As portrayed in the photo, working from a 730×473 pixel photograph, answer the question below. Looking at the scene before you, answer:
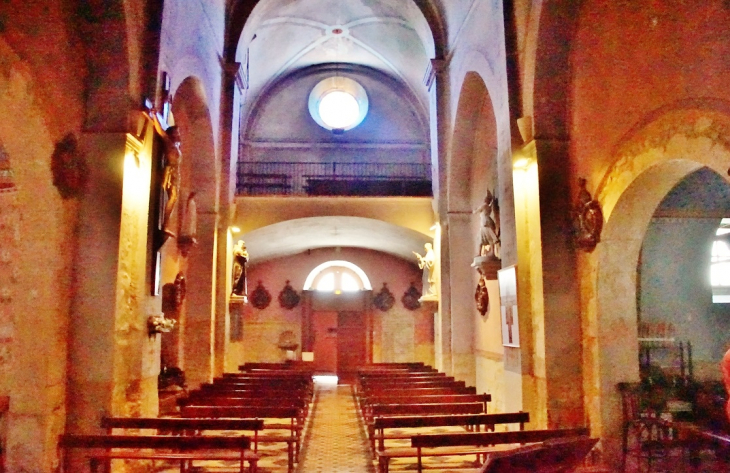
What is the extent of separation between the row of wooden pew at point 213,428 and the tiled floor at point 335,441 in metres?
0.33

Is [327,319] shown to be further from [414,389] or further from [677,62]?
[677,62]

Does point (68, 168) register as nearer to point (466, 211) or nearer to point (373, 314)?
point (466, 211)

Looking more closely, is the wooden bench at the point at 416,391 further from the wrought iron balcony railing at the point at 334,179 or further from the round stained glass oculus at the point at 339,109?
the round stained glass oculus at the point at 339,109

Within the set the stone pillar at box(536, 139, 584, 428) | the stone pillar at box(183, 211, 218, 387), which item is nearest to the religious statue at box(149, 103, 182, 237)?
the stone pillar at box(183, 211, 218, 387)

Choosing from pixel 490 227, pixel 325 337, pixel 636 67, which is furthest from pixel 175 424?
pixel 325 337

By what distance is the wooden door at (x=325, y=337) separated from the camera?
18969 mm

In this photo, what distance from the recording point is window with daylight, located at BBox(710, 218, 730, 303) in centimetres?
1112

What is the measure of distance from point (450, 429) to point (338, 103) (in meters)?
11.2

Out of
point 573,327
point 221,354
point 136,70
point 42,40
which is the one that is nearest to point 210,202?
point 221,354

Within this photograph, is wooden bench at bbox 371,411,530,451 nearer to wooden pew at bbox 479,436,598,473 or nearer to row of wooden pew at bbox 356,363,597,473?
row of wooden pew at bbox 356,363,597,473

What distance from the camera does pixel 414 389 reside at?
8914mm

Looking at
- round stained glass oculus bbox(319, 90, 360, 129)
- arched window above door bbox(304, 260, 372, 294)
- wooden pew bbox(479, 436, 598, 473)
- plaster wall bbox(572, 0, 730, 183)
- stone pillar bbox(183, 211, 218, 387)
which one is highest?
round stained glass oculus bbox(319, 90, 360, 129)

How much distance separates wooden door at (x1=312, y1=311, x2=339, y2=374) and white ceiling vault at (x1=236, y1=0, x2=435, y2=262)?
2279mm

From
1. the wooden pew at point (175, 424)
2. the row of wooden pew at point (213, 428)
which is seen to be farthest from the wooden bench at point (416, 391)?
the wooden pew at point (175, 424)
